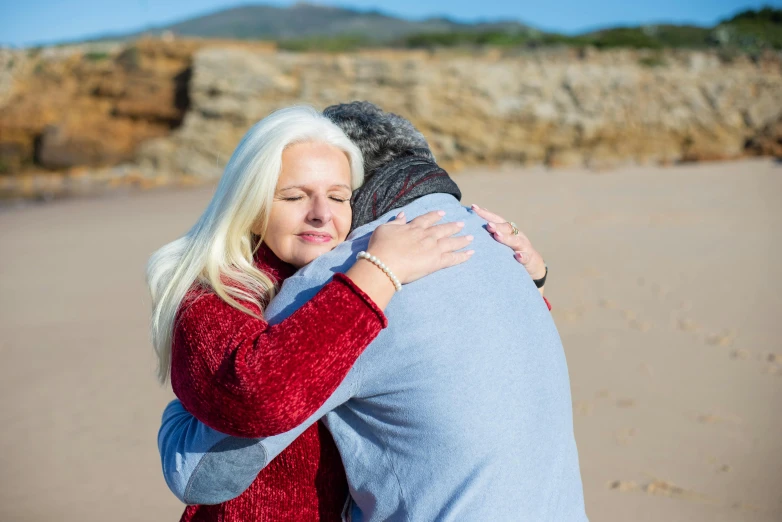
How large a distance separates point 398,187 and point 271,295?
0.41 m

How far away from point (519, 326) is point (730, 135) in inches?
689

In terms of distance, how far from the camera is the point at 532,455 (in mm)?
Answer: 1453

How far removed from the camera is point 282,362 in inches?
52.9

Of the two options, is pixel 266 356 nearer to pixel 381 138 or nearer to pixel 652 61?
pixel 381 138

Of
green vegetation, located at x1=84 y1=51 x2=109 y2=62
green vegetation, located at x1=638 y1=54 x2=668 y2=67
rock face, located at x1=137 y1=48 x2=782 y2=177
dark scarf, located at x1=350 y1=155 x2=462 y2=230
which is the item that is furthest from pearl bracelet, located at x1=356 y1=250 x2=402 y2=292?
green vegetation, located at x1=638 y1=54 x2=668 y2=67

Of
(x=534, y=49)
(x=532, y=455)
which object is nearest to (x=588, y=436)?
(x=532, y=455)

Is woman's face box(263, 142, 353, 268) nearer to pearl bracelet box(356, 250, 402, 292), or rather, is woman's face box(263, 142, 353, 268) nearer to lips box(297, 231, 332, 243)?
lips box(297, 231, 332, 243)

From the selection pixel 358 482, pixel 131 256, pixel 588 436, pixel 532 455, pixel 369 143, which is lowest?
pixel 131 256

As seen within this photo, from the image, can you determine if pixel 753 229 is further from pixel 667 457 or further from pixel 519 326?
pixel 519 326

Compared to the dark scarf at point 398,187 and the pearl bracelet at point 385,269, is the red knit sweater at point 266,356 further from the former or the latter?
the dark scarf at point 398,187

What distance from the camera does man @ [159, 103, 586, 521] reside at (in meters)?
1.40

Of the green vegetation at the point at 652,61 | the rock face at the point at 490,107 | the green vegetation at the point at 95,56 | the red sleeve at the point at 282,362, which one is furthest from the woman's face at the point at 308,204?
the green vegetation at the point at 652,61

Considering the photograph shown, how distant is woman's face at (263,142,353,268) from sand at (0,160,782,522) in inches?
88.1

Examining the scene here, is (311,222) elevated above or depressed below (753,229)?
above
